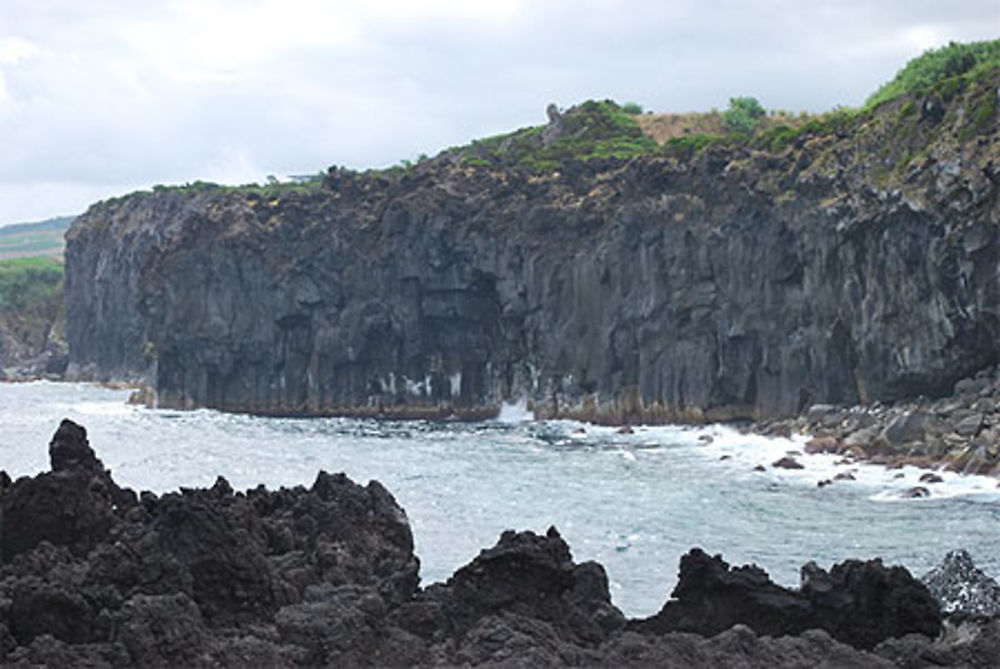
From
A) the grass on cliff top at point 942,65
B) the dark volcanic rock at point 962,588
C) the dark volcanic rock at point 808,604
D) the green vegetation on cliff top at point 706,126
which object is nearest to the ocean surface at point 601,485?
the dark volcanic rock at point 962,588

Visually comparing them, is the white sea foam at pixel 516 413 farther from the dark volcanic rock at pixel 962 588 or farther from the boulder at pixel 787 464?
the dark volcanic rock at pixel 962 588

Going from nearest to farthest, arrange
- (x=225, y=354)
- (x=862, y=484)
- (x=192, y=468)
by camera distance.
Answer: (x=862, y=484), (x=192, y=468), (x=225, y=354)

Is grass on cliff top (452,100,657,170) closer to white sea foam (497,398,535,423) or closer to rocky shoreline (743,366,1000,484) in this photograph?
white sea foam (497,398,535,423)

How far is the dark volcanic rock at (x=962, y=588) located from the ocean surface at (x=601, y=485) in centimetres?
1000

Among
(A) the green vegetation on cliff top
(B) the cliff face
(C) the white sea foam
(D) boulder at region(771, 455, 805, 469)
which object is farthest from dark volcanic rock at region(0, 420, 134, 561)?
(C) the white sea foam

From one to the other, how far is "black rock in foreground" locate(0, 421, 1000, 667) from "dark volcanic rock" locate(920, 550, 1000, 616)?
274 centimetres

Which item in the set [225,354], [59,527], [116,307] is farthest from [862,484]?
[116,307]

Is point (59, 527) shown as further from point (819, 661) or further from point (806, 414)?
point (806, 414)

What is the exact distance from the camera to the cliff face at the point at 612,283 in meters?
68.3

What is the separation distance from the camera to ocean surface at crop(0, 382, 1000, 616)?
40.8 m

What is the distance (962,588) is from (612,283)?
70996mm

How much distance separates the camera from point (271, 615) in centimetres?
2019

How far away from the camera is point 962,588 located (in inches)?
925

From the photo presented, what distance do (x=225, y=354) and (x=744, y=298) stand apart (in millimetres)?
50714
